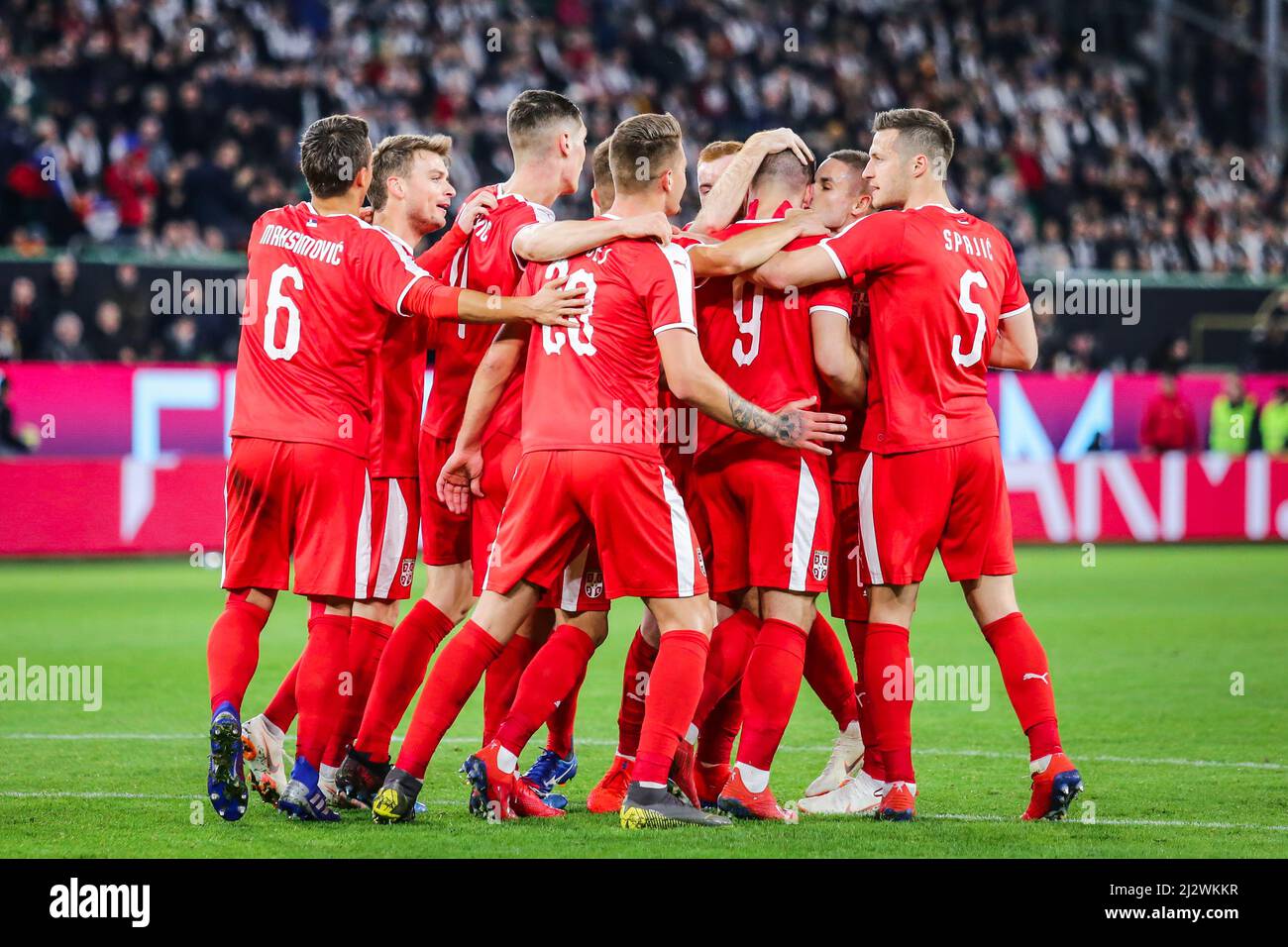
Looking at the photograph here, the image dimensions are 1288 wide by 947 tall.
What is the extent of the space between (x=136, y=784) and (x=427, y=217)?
2.67 meters

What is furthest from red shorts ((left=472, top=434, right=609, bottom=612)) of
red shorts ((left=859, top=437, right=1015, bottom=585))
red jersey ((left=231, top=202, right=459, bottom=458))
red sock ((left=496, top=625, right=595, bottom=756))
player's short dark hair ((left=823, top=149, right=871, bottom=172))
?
player's short dark hair ((left=823, top=149, right=871, bottom=172))

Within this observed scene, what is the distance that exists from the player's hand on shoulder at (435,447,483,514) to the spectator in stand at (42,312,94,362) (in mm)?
12170

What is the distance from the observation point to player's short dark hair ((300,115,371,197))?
6461mm

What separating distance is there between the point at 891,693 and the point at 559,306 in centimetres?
196

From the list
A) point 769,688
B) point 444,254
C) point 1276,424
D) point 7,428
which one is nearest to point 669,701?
point 769,688

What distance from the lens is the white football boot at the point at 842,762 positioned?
6.95 metres

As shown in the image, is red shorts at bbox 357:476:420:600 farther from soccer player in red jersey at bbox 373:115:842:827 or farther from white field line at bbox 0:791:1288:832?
white field line at bbox 0:791:1288:832

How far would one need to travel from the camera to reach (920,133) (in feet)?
22.1

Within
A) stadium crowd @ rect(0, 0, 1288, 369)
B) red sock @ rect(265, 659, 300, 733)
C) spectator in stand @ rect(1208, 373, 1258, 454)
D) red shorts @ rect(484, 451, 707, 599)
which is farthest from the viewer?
spectator in stand @ rect(1208, 373, 1258, 454)

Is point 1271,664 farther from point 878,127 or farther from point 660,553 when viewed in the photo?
point 660,553

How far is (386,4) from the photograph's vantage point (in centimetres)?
2475

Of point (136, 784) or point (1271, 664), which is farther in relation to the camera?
point (1271, 664)

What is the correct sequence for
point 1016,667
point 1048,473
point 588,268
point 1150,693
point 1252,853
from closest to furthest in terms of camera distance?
point 1252,853
point 588,268
point 1016,667
point 1150,693
point 1048,473

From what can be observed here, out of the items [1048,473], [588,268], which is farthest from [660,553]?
[1048,473]
